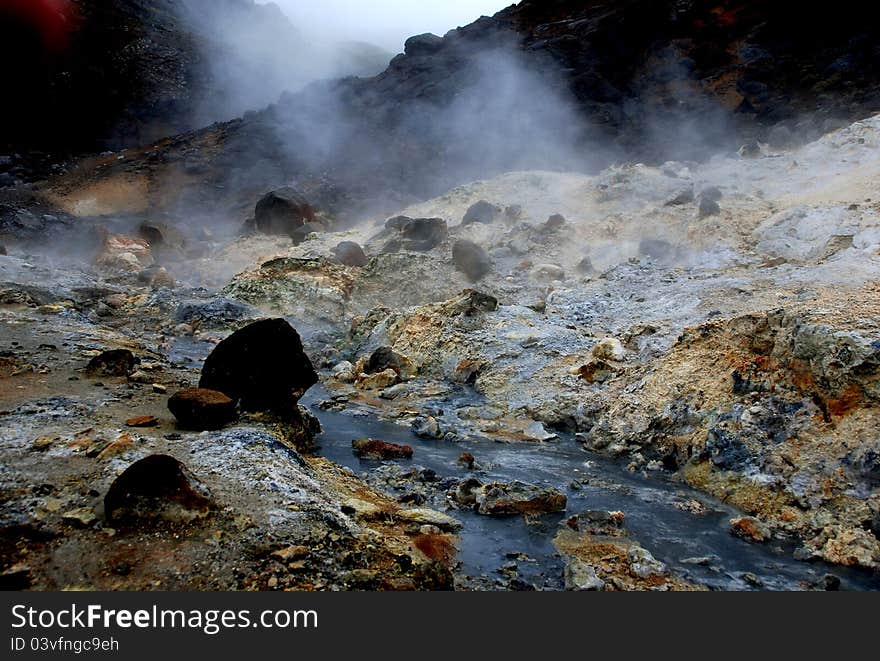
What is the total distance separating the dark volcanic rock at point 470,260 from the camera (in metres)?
13.1

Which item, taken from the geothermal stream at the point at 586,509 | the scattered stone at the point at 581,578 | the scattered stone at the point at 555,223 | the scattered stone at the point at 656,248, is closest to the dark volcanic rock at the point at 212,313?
the geothermal stream at the point at 586,509

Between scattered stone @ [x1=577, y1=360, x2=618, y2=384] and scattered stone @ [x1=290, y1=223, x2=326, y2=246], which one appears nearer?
scattered stone @ [x1=577, y1=360, x2=618, y2=384]

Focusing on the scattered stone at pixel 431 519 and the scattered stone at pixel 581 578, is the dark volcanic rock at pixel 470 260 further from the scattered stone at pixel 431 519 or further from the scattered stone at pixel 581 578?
the scattered stone at pixel 581 578

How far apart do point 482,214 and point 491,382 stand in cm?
944

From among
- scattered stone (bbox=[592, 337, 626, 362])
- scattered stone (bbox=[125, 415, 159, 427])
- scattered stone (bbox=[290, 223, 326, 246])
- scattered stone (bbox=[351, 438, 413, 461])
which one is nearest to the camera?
scattered stone (bbox=[125, 415, 159, 427])

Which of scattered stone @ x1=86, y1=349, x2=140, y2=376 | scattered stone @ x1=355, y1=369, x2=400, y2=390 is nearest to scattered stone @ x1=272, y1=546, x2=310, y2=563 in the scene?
scattered stone @ x1=86, y1=349, x2=140, y2=376

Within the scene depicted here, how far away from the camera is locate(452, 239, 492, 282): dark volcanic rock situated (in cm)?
1311

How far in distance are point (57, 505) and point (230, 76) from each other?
3633 cm

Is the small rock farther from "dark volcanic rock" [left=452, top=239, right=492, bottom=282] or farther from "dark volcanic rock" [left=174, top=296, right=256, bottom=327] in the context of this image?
"dark volcanic rock" [left=452, top=239, right=492, bottom=282]

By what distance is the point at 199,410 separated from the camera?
4.96 metres

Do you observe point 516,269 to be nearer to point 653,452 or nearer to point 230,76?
point 653,452

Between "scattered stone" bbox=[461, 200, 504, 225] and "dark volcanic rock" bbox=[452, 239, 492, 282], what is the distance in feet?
10.6

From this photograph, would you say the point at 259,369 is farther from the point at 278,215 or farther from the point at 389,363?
the point at 278,215

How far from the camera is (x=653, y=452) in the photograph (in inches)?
231
